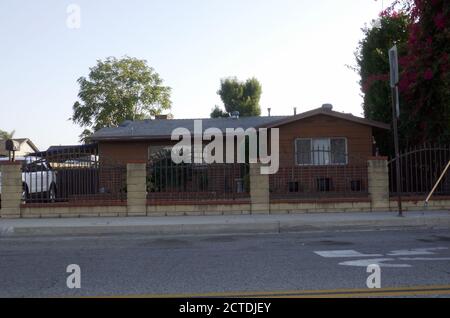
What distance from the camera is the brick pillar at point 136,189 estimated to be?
14.6 m

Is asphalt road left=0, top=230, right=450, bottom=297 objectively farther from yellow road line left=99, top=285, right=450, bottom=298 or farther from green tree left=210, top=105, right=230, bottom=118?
green tree left=210, top=105, right=230, bottom=118

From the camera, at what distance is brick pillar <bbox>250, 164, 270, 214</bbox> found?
14.7 metres

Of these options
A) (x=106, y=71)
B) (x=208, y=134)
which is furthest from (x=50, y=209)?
(x=106, y=71)

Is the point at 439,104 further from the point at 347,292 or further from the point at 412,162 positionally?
the point at 347,292

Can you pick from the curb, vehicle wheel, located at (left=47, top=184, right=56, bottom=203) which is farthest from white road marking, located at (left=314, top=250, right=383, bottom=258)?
vehicle wheel, located at (left=47, top=184, right=56, bottom=203)

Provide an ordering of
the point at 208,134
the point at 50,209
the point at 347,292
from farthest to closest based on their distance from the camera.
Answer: the point at 208,134 < the point at 50,209 < the point at 347,292

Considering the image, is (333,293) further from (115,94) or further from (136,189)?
(115,94)

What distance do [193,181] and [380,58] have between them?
1061 cm

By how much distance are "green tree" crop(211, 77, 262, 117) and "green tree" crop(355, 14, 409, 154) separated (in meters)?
31.2

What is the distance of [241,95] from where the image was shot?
54250 mm

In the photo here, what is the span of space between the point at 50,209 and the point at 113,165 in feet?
6.92

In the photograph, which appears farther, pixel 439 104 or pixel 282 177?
pixel 439 104

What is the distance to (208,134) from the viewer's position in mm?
22875
